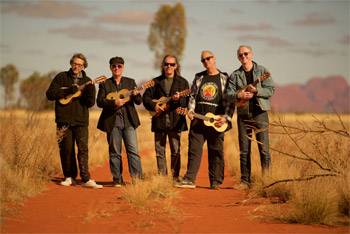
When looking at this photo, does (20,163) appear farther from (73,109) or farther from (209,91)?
(209,91)

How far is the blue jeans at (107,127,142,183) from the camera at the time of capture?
33.1ft

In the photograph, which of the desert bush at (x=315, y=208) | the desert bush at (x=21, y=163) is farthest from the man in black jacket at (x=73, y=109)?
the desert bush at (x=315, y=208)

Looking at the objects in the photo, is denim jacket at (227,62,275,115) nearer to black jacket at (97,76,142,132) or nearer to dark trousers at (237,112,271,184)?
dark trousers at (237,112,271,184)

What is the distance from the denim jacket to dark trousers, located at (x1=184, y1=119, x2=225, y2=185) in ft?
2.01

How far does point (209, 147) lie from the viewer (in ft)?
32.8

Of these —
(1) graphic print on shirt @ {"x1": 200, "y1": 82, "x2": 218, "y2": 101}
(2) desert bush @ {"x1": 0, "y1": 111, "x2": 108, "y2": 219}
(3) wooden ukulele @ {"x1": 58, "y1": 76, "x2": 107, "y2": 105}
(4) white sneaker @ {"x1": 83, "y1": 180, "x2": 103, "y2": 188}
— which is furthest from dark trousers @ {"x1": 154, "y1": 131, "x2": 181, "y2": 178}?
(2) desert bush @ {"x1": 0, "y1": 111, "x2": 108, "y2": 219}

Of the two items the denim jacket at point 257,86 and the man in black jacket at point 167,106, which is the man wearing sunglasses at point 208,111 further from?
the man in black jacket at point 167,106

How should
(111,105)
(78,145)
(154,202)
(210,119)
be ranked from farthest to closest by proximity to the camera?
(78,145) → (111,105) → (210,119) → (154,202)

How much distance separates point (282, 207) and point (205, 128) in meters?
2.42

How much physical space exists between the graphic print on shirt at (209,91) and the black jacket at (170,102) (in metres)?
0.48

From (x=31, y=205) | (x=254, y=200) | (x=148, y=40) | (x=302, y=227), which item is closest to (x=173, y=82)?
(x=254, y=200)

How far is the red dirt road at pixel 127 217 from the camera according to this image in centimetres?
673

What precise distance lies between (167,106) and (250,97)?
1466 millimetres

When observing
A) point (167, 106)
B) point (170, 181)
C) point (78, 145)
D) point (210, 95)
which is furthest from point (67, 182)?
point (210, 95)
